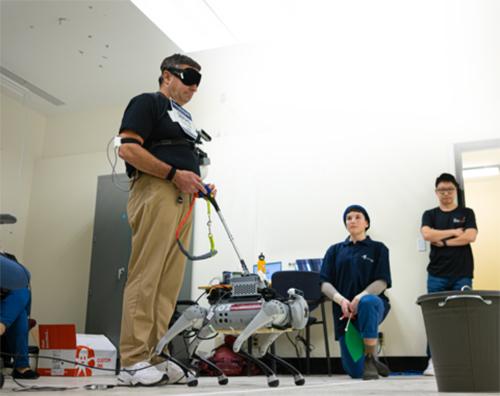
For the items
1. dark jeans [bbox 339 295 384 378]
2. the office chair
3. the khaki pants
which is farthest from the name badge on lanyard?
the office chair

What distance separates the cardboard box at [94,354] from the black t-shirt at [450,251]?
8.44 feet

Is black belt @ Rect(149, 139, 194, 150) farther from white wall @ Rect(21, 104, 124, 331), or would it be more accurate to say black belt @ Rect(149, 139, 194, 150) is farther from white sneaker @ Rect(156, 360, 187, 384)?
white wall @ Rect(21, 104, 124, 331)

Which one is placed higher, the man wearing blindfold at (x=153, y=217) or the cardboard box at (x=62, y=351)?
the man wearing blindfold at (x=153, y=217)

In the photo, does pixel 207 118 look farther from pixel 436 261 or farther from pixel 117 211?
pixel 436 261

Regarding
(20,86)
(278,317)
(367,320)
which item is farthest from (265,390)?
(20,86)

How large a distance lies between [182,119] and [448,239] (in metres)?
2.56

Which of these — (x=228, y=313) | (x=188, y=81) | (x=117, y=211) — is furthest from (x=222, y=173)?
(x=228, y=313)

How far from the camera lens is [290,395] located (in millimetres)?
1342

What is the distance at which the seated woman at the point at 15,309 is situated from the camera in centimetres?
A: 162

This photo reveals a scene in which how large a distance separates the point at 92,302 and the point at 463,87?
391 centimetres

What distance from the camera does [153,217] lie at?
2.00 metres

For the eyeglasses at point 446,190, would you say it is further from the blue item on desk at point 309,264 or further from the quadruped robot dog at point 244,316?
the quadruped robot dog at point 244,316

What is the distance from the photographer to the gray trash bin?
58.7 inches

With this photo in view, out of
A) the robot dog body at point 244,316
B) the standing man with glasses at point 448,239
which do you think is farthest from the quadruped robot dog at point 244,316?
the standing man with glasses at point 448,239
